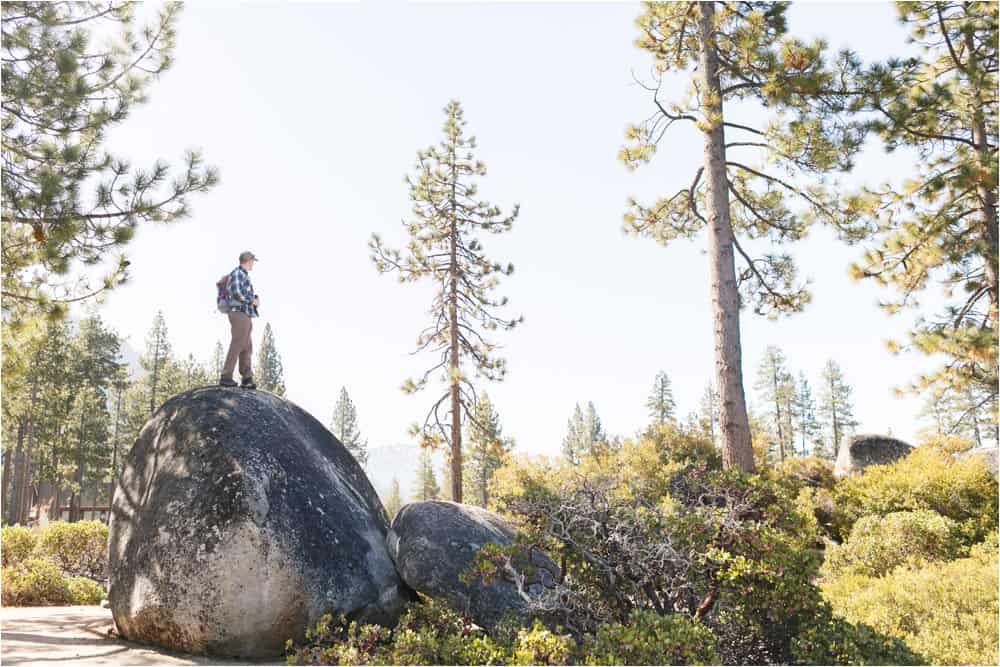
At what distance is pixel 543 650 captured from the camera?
4.91 m

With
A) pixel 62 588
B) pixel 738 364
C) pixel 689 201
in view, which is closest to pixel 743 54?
pixel 689 201

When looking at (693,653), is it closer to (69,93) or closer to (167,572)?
(167,572)

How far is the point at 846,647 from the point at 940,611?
2.64 m

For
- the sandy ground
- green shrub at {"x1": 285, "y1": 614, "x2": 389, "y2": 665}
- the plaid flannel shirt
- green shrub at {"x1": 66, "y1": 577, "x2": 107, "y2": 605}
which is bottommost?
green shrub at {"x1": 66, "y1": 577, "x2": 107, "y2": 605}

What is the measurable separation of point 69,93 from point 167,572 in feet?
20.2

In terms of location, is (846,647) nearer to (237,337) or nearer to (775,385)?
(237,337)

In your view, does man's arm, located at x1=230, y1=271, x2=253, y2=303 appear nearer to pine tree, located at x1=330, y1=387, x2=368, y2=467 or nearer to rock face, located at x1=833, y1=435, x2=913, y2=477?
rock face, located at x1=833, y1=435, x2=913, y2=477

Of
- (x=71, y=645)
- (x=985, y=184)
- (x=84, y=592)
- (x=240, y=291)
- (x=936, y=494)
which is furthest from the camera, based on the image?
(x=936, y=494)

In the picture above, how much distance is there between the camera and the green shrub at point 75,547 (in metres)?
13.7

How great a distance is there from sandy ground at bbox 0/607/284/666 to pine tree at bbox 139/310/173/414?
33.5 m

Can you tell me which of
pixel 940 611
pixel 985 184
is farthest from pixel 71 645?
pixel 985 184

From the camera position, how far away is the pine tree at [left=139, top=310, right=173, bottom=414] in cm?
3881

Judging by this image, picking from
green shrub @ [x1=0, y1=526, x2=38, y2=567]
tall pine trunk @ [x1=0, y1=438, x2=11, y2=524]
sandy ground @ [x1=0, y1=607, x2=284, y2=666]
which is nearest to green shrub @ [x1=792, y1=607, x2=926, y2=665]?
sandy ground @ [x1=0, y1=607, x2=284, y2=666]

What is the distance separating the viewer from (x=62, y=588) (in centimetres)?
1051
